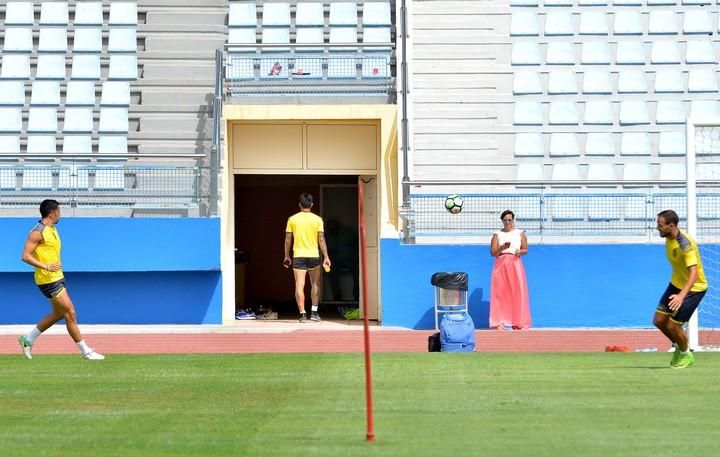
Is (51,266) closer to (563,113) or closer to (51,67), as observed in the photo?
(51,67)

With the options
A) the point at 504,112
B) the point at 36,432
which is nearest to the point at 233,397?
the point at 36,432

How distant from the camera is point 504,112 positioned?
75.3 ft

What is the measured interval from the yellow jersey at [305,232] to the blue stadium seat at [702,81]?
26.9 ft

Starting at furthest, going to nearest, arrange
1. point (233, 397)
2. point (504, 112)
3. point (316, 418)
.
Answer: point (504, 112) → point (233, 397) → point (316, 418)

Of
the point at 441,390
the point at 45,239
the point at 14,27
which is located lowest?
the point at 441,390

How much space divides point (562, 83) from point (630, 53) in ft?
5.29

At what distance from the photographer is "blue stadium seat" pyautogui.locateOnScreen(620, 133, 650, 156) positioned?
22.5 metres

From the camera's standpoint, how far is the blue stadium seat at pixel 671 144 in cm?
2264

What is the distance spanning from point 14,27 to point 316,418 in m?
17.3

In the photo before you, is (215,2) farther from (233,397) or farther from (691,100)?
(233,397)

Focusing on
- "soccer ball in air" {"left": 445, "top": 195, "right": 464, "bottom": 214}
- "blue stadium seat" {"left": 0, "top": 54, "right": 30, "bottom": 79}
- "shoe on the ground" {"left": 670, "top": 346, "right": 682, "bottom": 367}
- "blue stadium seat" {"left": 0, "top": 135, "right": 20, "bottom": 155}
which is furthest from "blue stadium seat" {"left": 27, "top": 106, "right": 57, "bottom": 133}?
"shoe on the ground" {"left": 670, "top": 346, "right": 682, "bottom": 367}

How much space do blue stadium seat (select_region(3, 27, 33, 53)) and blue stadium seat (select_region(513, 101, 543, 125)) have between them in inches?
370

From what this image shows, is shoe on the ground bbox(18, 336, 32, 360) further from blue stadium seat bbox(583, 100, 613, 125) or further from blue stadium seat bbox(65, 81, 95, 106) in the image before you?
blue stadium seat bbox(583, 100, 613, 125)

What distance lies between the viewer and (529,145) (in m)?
22.5
